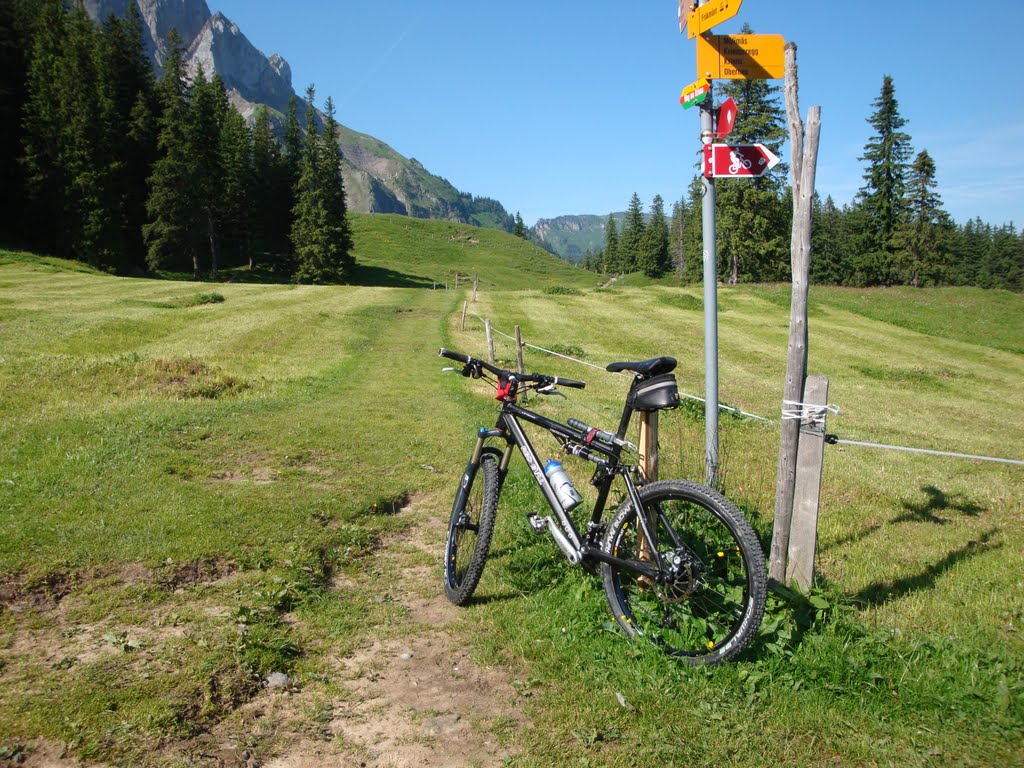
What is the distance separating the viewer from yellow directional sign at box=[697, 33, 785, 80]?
13.3ft

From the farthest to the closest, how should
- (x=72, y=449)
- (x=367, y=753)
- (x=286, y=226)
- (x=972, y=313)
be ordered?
(x=286, y=226) → (x=972, y=313) → (x=72, y=449) → (x=367, y=753)

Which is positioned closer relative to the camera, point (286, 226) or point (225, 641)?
point (225, 641)

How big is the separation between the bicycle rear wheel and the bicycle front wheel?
0.89m

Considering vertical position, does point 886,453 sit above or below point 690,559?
below

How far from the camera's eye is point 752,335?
24.6 metres

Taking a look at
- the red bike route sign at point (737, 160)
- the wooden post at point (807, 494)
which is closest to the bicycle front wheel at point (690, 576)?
the wooden post at point (807, 494)

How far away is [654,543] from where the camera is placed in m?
3.63

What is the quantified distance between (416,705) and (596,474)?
5.82 feet

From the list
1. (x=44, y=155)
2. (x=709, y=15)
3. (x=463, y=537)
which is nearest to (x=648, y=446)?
(x=463, y=537)

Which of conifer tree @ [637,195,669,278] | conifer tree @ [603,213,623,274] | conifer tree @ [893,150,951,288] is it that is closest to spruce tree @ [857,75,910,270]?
conifer tree @ [893,150,951,288]

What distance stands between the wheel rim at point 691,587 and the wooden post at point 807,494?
65cm

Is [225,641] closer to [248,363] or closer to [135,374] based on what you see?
[135,374]

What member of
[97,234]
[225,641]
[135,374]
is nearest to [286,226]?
[97,234]

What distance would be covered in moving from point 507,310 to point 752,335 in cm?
1105
